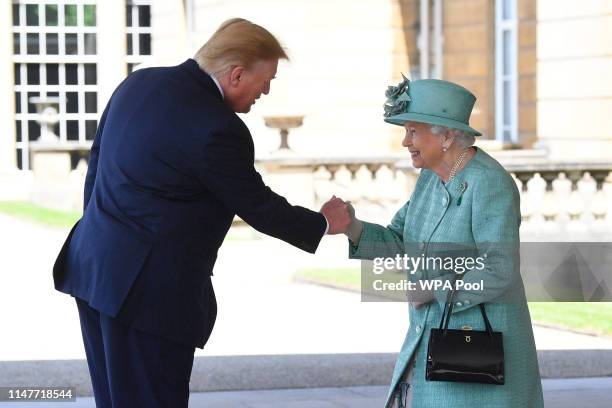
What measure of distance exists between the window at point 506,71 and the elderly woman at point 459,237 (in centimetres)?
1414

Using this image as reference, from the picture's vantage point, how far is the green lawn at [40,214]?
19.9 meters

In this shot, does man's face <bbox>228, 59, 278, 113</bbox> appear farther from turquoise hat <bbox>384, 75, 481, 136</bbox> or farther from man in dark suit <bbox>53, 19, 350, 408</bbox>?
turquoise hat <bbox>384, 75, 481, 136</bbox>

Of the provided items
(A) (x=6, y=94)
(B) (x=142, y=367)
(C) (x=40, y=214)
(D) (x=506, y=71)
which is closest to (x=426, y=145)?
(B) (x=142, y=367)

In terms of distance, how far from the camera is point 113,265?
4.42m

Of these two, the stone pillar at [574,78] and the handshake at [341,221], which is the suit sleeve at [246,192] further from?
the stone pillar at [574,78]

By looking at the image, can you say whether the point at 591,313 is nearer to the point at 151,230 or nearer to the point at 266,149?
the point at 151,230

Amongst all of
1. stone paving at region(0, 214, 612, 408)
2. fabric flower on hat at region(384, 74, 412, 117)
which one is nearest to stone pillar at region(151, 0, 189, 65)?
stone paving at region(0, 214, 612, 408)

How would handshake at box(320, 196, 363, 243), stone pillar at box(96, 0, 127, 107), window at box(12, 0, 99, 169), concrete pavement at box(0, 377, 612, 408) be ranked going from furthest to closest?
window at box(12, 0, 99, 169) → stone pillar at box(96, 0, 127, 107) → concrete pavement at box(0, 377, 612, 408) → handshake at box(320, 196, 363, 243)

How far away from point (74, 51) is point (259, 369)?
23613 mm

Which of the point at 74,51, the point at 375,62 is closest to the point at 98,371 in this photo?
the point at 375,62

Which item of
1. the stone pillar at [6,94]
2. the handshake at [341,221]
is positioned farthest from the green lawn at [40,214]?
the handshake at [341,221]

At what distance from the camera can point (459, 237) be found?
4320 millimetres

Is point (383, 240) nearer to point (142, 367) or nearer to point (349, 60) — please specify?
point (142, 367)

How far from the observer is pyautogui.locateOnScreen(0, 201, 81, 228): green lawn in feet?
65.3
